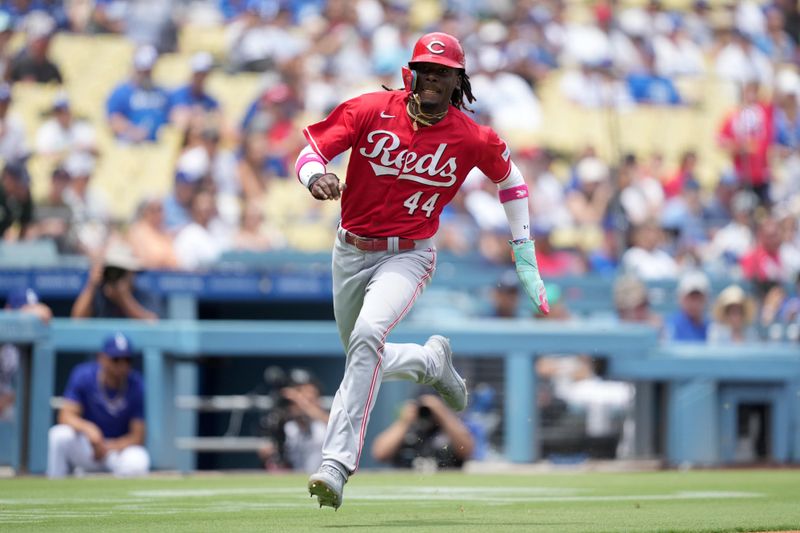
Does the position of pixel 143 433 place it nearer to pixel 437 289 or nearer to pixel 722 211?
pixel 437 289

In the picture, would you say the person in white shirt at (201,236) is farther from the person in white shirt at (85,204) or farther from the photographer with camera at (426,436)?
the photographer with camera at (426,436)

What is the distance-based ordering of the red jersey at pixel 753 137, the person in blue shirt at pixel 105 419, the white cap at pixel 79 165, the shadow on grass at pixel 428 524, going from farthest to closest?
the red jersey at pixel 753 137 < the white cap at pixel 79 165 < the person in blue shirt at pixel 105 419 < the shadow on grass at pixel 428 524

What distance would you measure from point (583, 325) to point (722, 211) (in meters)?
6.11

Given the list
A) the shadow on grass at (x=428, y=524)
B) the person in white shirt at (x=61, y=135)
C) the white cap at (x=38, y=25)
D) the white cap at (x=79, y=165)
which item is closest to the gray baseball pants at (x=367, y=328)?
the shadow on grass at (x=428, y=524)

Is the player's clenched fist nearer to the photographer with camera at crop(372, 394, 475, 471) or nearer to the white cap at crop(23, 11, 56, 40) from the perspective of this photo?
the photographer with camera at crop(372, 394, 475, 471)

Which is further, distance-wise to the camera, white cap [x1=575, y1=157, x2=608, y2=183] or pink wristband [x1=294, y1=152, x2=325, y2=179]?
white cap [x1=575, y1=157, x2=608, y2=183]

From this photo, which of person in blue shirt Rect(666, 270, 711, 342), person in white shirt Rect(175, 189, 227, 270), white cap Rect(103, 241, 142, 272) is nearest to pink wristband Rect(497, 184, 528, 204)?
white cap Rect(103, 241, 142, 272)

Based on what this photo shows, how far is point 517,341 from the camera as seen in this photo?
10492mm

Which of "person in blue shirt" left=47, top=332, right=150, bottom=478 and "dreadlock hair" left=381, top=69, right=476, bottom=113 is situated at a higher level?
"dreadlock hair" left=381, top=69, right=476, bottom=113

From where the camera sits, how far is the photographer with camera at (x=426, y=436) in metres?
9.73

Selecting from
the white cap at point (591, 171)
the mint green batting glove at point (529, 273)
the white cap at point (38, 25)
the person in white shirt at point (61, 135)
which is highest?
the white cap at point (38, 25)

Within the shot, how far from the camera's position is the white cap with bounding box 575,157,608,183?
1605 cm

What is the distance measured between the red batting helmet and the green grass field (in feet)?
6.09

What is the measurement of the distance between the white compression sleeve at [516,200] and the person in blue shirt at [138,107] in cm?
964
